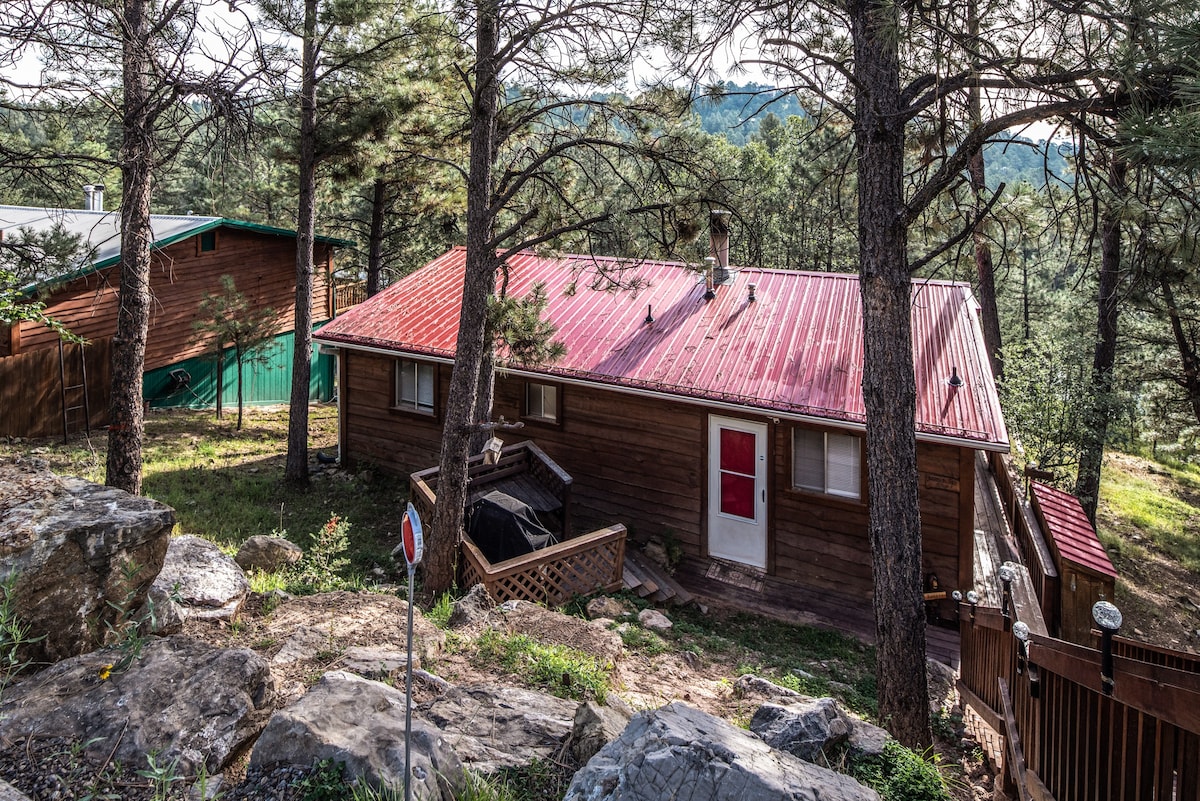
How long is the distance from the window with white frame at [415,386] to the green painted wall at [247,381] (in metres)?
4.57

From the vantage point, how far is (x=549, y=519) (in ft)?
34.5

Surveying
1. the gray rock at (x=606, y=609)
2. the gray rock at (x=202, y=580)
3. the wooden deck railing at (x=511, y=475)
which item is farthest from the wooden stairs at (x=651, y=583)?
the gray rock at (x=202, y=580)

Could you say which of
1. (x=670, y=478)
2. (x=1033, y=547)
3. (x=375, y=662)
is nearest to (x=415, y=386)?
(x=670, y=478)

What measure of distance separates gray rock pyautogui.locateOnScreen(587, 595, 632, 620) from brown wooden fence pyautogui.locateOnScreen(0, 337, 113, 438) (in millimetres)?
12473

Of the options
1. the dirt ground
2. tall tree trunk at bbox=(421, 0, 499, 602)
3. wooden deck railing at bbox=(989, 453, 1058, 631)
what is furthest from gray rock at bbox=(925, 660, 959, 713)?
tall tree trunk at bbox=(421, 0, 499, 602)

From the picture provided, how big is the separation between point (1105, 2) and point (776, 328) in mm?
7128

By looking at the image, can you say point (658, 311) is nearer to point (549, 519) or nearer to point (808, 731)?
point (549, 519)

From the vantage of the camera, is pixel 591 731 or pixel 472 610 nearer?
pixel 591 731

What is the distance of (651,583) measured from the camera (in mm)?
9617

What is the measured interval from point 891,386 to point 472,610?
12.9ft

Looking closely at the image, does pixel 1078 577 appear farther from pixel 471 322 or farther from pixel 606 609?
pixel 471 322

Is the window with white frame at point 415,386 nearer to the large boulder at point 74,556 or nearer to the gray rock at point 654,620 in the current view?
the gray rock at point 654,620

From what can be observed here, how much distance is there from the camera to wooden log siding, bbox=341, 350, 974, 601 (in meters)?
9.02

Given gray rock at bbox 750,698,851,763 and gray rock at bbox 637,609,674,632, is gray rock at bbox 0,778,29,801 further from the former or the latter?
gray rock at bbox 637,609,674,632
